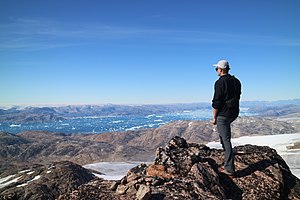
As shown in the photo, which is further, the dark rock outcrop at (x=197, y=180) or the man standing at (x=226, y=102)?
the man standing at (x=226, y=102)

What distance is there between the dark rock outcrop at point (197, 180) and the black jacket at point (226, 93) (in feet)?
5.81

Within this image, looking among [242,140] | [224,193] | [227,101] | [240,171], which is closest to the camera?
[224,193]

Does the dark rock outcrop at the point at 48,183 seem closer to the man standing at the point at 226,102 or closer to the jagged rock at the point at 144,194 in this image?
the jagged rock at the point at 144,194

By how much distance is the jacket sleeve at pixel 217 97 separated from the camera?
26.1ft

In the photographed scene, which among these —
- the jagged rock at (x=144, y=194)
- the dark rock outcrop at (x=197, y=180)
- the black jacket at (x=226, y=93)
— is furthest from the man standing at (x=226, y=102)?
the jagged rock at (x=144, y=194)

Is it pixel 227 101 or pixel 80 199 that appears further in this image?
pixel 227 101

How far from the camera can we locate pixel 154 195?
21.4ft

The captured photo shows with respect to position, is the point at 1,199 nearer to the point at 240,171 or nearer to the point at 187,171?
the point at 187,171

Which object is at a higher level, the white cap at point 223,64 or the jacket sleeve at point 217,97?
the white cap at point 223,64

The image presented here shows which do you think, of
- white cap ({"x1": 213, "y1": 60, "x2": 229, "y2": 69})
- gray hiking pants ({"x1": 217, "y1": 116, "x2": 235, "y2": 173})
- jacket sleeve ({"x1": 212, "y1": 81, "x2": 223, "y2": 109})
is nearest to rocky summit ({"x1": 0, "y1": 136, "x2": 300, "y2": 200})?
gray hiking pants ({"x1": 217, "y1": 116, "x2": 235, "y2": 173})

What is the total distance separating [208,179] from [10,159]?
134 m

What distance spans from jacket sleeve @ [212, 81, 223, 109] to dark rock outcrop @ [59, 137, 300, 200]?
1.88 meters

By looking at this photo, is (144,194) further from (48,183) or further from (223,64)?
(48,183)

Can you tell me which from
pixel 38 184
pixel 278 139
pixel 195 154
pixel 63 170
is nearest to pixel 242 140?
pixel 278 139
